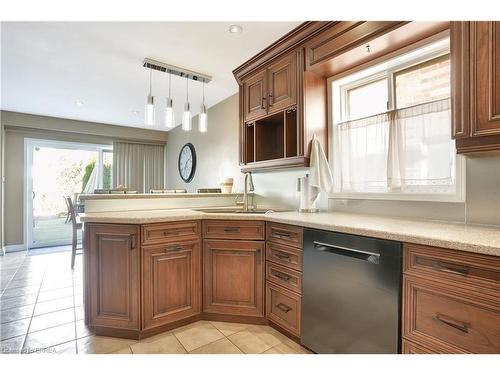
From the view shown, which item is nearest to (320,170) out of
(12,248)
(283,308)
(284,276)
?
(284,276)

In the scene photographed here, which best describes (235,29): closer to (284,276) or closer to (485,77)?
(485,77)

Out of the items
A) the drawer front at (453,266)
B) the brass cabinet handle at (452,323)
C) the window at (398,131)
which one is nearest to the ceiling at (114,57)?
the window at (398,131)

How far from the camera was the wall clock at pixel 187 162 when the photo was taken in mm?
4820

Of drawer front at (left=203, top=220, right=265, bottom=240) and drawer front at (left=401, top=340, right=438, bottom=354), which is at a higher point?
drawer front at (left=203, top=220, right=265, bottom=240)

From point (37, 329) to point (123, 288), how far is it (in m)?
0.87

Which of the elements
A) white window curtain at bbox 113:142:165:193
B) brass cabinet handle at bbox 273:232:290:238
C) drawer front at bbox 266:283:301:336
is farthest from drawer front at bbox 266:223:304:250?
white window curtain at bbox 113:142:165:193

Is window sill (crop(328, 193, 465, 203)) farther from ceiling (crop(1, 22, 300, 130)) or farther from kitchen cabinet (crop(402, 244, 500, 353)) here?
ceiling (crop(1, 22, 300, 130))

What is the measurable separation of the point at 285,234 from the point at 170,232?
89 cm

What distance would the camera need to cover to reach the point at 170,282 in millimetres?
1989

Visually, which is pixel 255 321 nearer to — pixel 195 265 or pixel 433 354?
pixel 195 265

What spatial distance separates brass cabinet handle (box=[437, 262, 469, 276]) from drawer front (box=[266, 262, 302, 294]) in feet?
2.79

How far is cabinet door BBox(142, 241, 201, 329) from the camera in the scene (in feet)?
6.22

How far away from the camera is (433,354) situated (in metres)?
1.17
